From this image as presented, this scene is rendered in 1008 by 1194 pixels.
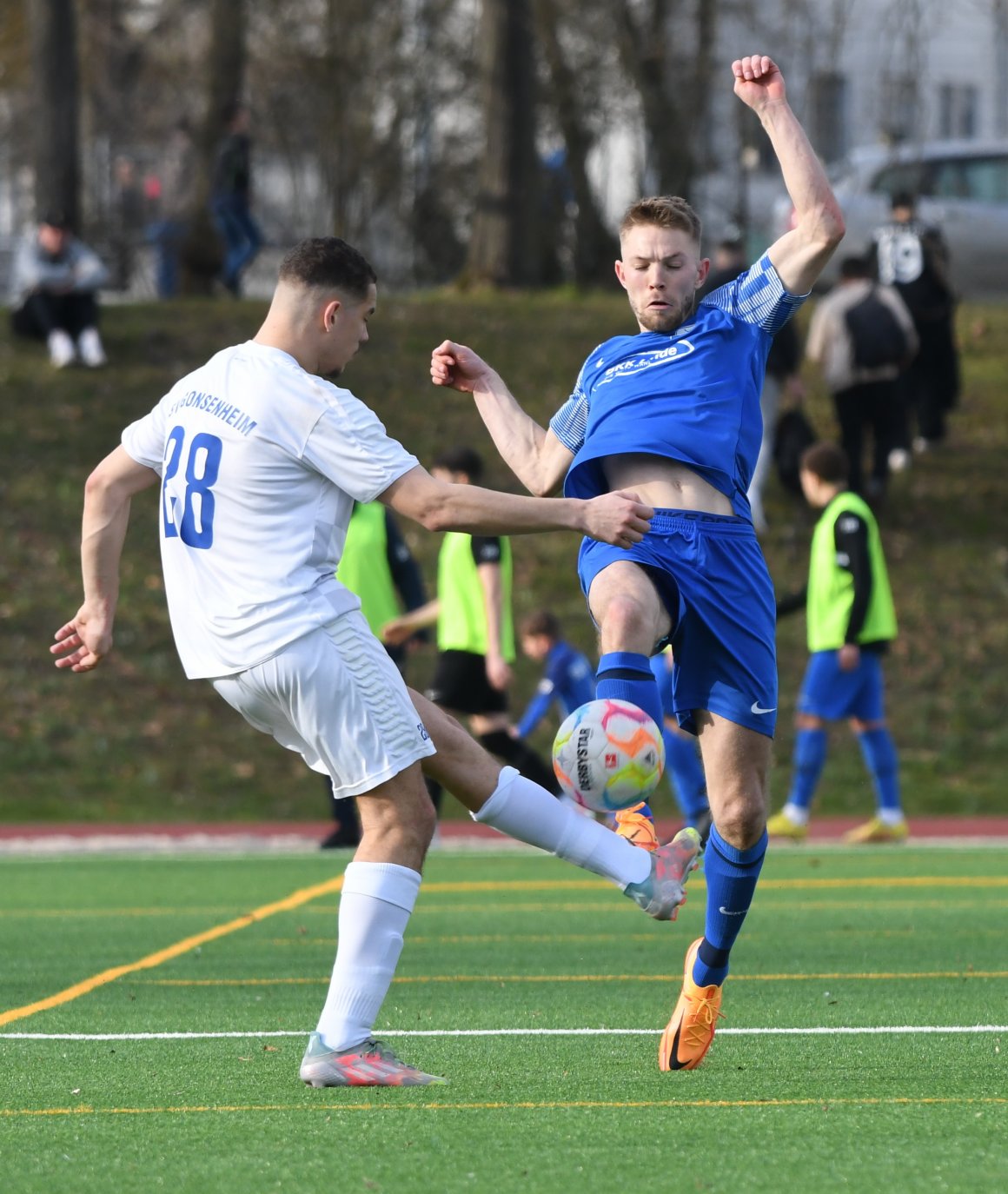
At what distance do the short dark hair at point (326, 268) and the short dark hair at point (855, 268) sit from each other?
13.3m

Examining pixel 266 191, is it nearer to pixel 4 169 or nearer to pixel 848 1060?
pixel 4 169

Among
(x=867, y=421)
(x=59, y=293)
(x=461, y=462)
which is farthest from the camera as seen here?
(x=59, y=293)

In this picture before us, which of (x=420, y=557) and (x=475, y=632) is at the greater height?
(x=475, y=632)

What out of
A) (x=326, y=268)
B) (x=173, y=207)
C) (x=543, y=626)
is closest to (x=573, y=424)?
(x=326, y=268)

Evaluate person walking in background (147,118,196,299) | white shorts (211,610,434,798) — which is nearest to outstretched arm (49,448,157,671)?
white shorts (211,610,434,798)

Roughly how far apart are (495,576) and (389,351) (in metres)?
11.1

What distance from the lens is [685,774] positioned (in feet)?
43.2

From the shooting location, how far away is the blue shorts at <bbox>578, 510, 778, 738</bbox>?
555 centimetres

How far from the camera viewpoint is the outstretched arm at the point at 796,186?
18.8 ft

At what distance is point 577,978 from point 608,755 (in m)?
2.50

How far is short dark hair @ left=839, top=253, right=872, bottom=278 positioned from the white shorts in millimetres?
13635

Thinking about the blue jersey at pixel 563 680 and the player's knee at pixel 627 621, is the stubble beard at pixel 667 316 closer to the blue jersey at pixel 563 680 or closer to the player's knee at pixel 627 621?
the player's knee at pixel 627 621

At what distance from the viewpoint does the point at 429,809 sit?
5.20 m

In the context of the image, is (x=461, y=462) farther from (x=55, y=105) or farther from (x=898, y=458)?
(x=55, y=105)
